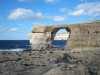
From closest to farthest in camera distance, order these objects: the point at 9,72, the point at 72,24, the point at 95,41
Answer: the point at 9,72 < the point at 95,41 < the point at 72,24

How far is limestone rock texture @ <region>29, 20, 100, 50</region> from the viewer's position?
122 ft

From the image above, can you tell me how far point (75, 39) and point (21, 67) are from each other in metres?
20.8

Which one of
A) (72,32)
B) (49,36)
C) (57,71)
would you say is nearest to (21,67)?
(57,71)

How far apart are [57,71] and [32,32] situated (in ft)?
102

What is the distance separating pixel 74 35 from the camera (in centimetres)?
3981

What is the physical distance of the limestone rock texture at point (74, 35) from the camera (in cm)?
3706

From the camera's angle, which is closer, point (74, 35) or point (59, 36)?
point (74, 35)

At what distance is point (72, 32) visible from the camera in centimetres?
4044

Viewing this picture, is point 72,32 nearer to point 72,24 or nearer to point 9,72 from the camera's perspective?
point 72,24

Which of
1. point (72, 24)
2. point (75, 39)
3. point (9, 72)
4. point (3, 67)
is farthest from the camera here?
point (72, 24)

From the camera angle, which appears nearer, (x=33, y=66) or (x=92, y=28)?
(x=33, y=66)

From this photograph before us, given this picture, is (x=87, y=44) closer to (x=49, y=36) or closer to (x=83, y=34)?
(x=83, y=34)

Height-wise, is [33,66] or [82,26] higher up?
[82,26]

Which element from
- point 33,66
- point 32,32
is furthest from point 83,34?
point 33,66
